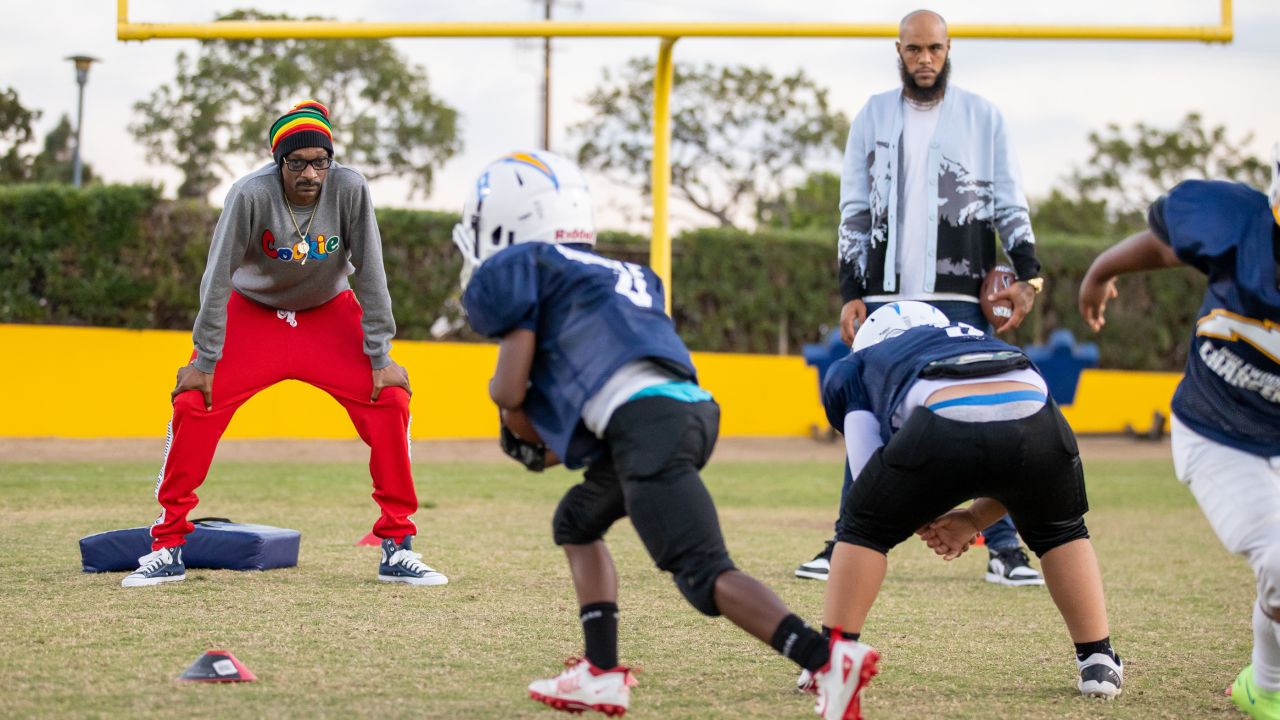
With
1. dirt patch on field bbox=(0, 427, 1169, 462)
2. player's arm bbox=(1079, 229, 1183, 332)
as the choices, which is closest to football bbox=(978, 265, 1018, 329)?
player's arm bbox=(1079, 229, 1183, 332)

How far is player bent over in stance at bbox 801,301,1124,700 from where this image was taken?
3.67 meters

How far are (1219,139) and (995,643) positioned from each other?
4417cm

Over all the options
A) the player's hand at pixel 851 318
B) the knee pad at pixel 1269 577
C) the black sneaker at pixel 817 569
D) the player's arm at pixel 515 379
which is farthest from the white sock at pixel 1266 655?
the black sneaker at pixel 817 569

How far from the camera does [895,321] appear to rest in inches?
168

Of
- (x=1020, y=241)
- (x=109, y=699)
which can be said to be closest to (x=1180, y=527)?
(x=1020, y=241)

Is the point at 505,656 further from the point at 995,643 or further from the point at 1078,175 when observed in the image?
the point at 1078,175

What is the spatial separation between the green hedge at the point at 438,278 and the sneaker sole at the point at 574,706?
13268mm

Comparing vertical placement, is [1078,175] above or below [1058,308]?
above

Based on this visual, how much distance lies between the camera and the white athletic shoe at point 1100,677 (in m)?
3.88

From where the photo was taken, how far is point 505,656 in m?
4.26

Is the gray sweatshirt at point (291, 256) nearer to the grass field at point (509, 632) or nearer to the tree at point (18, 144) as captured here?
the grass field at point (509, 632)

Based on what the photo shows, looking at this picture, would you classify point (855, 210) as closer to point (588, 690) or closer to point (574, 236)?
point (574, 236)

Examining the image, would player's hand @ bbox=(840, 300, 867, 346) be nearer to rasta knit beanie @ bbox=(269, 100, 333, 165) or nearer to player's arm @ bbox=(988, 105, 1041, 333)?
player's arm @ bbox=(988, 105, 1041, 333)

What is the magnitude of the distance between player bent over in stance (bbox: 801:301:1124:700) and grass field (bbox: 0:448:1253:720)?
0.28 metres
